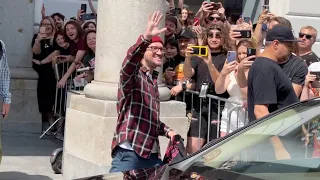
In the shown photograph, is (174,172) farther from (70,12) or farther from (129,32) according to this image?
(70,12)

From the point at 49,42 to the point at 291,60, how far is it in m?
5.77

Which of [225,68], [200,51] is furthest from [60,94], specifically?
[225,68]

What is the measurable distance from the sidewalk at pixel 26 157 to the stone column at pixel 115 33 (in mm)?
1511

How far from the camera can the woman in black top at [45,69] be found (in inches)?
446

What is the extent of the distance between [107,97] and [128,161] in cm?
201

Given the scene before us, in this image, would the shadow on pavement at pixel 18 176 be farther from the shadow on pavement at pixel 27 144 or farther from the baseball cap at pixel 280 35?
the baseball cap at pixel 280 35

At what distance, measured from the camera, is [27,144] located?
10383mm

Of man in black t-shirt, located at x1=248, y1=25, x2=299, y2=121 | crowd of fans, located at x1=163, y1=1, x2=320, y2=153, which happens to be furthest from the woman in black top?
man in black t-shirt, located at x1=248, y1=25, x2=299, y2=121

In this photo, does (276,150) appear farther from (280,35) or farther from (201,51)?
(201,51)

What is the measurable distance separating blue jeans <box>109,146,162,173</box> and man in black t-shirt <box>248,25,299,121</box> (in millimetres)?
933

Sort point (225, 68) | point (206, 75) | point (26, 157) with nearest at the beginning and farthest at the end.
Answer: point (225, 68) < point (206, 75) < point (26, 157)

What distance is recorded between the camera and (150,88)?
17.5 ft

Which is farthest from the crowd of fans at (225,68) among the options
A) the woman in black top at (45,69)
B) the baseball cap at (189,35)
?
the woman in black top at (45,69)

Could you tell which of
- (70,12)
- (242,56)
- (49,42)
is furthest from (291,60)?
(70,12)
